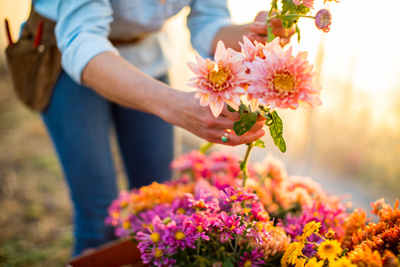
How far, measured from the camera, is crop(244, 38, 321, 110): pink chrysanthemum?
49 cm

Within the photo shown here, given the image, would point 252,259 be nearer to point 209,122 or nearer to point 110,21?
point 209,122

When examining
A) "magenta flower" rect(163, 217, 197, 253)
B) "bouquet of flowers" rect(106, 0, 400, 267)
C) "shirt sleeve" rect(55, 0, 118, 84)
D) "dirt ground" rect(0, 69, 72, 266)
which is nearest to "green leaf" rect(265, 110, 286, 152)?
"bouquet of flowers" rect(106, 0, 400, 267)

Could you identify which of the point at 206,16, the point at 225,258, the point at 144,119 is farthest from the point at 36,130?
the point at 225,258

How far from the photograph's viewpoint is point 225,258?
0.64 m

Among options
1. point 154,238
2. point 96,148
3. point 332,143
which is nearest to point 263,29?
point 154,238

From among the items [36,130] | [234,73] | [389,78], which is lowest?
[36,130]

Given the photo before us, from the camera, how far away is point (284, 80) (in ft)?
1.61

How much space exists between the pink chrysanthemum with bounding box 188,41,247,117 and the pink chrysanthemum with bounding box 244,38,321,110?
2 centimetres

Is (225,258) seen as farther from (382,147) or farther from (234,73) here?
(382,147)

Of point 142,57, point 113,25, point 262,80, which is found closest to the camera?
point 262,80

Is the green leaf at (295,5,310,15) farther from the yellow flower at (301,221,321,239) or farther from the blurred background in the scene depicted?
the blurred background

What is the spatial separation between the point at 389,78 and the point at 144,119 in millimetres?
1533

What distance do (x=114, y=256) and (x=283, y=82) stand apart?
2.16 ft

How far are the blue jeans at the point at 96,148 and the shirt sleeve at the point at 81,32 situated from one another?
307mm
